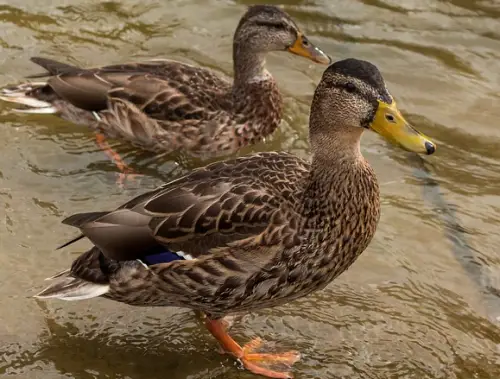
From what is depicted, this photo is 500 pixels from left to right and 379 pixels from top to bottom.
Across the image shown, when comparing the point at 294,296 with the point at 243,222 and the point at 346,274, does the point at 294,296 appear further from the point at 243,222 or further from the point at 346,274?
the point at 346,274

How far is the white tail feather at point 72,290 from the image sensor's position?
4.56 m

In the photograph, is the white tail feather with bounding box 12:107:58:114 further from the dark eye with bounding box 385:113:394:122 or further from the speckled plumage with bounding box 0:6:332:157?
the dark eye with bounding box 385:113:394:122

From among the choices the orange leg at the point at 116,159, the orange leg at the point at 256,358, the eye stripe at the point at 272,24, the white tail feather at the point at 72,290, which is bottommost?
the orange leg at the point at 256,358

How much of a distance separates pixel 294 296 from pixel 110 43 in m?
4.22

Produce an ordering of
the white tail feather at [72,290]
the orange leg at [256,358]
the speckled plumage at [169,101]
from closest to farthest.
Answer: the white tail feather at [72,290], the orange leg at [256,358], the speckled plumage at [169,101]

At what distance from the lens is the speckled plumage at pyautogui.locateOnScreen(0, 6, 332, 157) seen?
6512mm

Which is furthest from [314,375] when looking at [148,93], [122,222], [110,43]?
[110,43]

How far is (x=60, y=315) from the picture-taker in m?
5.00

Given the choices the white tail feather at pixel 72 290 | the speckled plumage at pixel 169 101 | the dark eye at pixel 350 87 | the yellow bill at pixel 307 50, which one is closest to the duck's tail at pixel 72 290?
the white tail feather at pixel 72 290

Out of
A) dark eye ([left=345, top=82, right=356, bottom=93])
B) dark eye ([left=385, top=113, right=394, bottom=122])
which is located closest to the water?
dark eye ([left=385, top=113, right=394, bottom=122])

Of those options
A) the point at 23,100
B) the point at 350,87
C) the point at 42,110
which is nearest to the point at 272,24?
the point at 42,110

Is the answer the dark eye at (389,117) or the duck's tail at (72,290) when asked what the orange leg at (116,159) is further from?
the dark eye at (389,117)

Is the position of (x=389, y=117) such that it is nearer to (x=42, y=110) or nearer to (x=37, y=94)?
(x=42, y=110)

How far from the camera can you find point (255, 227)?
4.44 m
